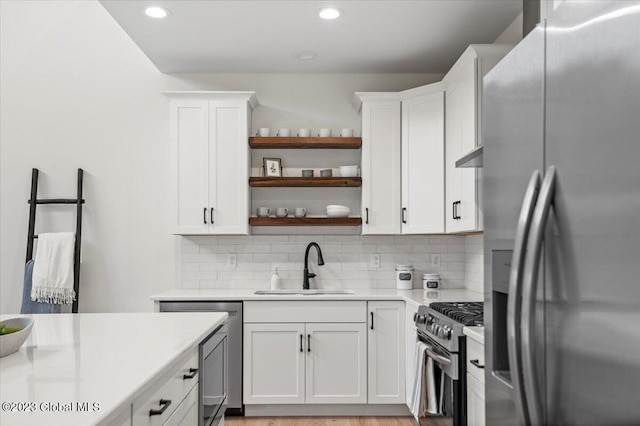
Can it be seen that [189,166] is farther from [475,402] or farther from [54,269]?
[475,402]

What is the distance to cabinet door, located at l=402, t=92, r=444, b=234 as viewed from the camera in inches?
158

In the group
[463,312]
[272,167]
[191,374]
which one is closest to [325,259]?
[272,167]

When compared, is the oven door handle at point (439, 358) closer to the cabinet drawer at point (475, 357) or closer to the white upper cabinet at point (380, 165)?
the cabinet drawer at point (475, 357)

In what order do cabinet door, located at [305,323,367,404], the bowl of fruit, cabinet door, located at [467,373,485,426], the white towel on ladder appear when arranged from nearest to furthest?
the bowl of fruit → cabinet door, located at [467,373,485,426] → cabinet door, located at [305,323,367,404] → the white towel on ladder

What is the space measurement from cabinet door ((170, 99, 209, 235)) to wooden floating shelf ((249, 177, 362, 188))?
1.33 ft

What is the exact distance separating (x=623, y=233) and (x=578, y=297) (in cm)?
18

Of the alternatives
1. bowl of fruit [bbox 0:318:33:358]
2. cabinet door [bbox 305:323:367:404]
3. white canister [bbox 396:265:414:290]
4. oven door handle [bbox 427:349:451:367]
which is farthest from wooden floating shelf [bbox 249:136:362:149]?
bowl of fruit [bbox 0:318:33:358]

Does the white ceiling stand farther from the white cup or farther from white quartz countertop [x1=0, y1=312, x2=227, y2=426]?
white quartz countertop [x1=0, y1=312, x2=227, y2=426]

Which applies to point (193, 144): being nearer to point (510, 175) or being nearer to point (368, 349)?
point (368, 349)

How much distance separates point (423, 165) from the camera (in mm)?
4105

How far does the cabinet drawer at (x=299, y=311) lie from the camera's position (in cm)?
394

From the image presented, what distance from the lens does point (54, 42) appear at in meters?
4.60

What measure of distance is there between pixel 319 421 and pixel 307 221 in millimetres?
1471

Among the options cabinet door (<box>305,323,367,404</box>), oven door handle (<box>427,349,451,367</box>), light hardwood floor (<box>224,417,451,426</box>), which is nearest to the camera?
oven door handle (<box>427,349,451,367</box>)
